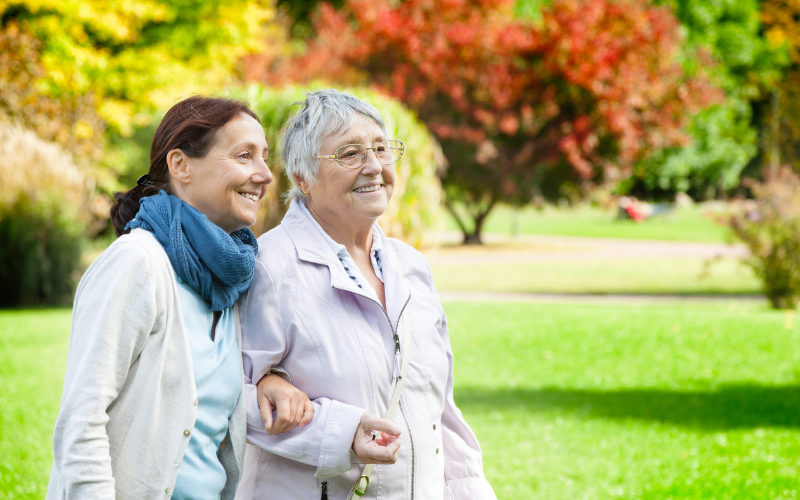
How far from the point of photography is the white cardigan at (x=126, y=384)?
158 centimetres

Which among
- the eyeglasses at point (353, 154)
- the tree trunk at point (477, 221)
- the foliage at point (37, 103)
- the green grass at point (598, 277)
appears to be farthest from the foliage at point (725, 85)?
the eyeglasses at point (353, 154)

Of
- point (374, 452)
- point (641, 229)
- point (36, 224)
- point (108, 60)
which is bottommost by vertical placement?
point (641, 229)

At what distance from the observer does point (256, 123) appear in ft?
6.71

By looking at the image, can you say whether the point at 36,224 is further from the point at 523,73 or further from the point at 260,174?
the point at 523,73

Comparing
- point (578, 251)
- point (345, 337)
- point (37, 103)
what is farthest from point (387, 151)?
point (578, 251)

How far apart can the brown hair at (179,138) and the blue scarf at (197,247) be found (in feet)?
0.30

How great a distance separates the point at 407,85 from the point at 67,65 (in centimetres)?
901

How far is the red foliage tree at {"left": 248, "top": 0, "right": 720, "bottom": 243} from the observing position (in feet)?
66.8

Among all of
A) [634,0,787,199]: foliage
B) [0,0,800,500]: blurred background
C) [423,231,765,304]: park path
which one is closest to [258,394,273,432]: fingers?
[0,0,800,500]: blurred background

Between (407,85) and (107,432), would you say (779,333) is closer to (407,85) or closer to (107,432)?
(107,432)

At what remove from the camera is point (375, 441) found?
1960mm

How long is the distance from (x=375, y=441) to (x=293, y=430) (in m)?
0.22

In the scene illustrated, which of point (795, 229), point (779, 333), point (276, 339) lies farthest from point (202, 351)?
point (795, 229)

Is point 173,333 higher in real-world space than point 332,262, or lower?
lower
